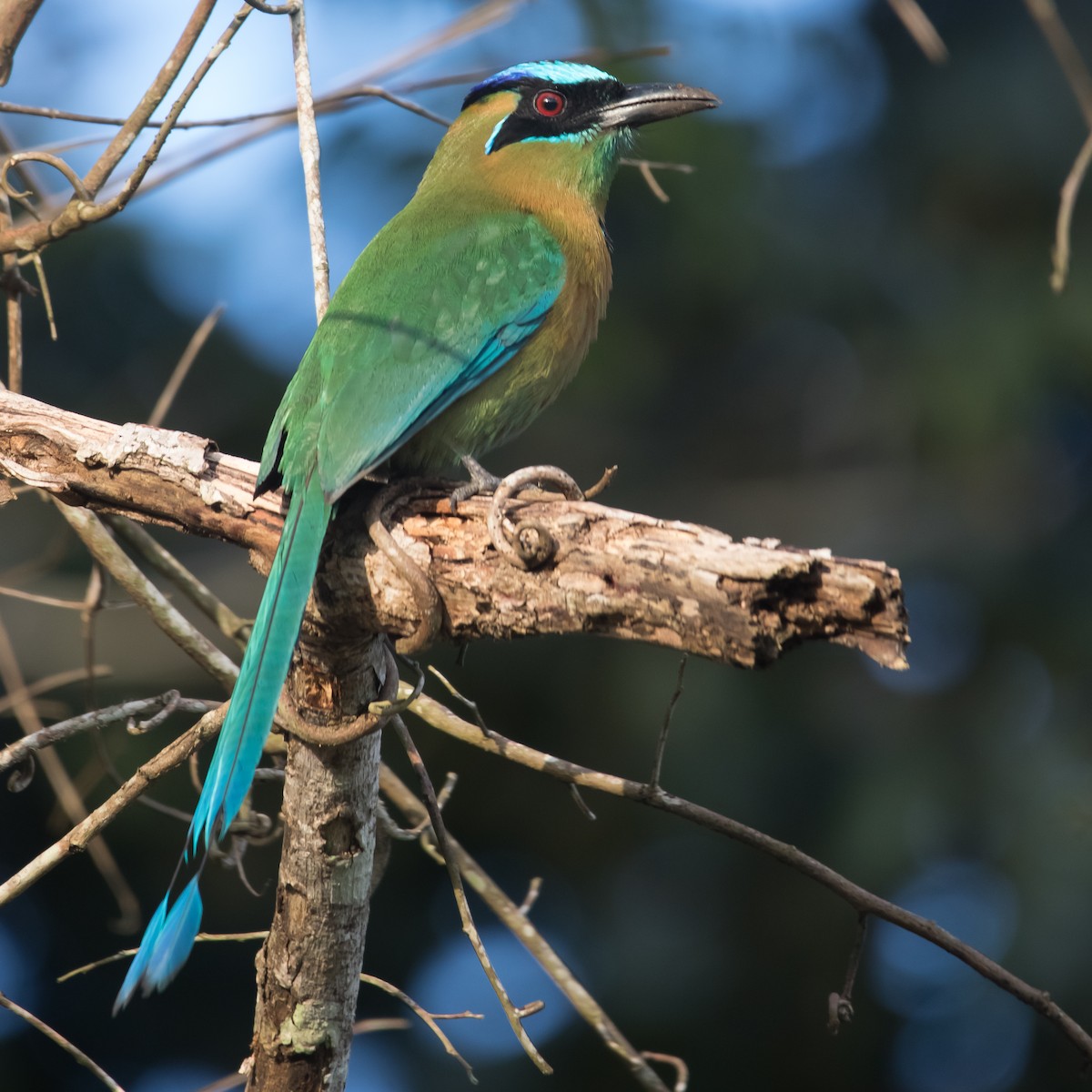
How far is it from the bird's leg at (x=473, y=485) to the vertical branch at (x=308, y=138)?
52 centimetres

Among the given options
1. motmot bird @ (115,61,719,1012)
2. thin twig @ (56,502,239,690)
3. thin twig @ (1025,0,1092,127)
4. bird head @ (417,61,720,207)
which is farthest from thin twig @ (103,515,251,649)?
thin twig @ (1025,0,1092,127)

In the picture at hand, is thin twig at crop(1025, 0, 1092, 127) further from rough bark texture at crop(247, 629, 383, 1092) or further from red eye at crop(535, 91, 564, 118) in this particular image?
rough bark texture at crop(247, 629, 383, 1092)

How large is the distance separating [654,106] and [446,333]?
41.4 inches

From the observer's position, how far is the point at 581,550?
6.50 ft

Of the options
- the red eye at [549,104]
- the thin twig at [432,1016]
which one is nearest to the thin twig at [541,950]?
the thin twig at [432,1016]

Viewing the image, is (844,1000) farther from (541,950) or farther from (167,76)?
(167,76)

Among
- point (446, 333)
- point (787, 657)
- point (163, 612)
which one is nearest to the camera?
point (163, 612)

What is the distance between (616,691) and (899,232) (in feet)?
12.0

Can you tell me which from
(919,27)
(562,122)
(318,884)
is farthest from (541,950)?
(562,122)

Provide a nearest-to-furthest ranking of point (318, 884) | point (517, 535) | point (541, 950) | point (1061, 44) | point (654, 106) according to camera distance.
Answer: point (517, 535)
point (318, 884)
point (1061, 44)
point (541, 950)
point (654, 106)

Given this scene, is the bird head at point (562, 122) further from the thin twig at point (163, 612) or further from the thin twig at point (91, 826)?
the thin twig at point (91, 826)

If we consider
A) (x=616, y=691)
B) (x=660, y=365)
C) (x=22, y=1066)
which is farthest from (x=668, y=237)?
(x=22, y=1066)

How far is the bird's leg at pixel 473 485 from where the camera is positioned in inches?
90.7

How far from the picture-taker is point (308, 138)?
99.3 inches
